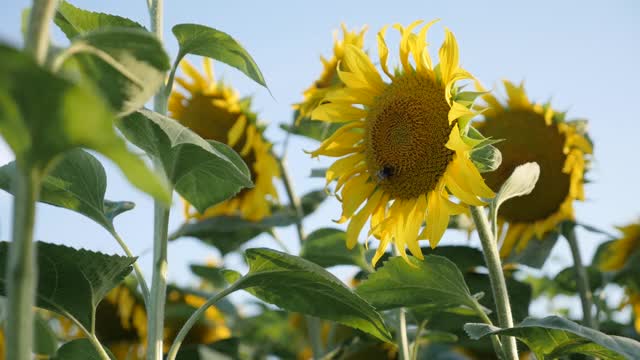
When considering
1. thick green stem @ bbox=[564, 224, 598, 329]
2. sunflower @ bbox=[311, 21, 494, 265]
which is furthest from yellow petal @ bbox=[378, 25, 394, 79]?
thick green stem @ bbox=[564, 224, 598, 329]

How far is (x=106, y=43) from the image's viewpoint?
72 centimetres

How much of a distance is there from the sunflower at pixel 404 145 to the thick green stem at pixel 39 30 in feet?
2.52

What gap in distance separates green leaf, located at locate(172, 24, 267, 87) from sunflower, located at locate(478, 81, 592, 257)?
103 cm

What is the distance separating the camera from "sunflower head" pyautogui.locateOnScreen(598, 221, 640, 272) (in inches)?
97.1

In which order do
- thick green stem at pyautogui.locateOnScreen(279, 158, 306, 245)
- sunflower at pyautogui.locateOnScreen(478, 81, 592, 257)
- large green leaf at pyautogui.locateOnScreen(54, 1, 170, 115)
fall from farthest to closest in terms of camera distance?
thick green stem at pyautogui.locateOnScreen(279, 158, 306, 245), sunflower at pyautogui.locateOnScreen(478, 81, 592, 257), large green leaf at pyautogui.locateOnScreen(54, 1, 170, 115)

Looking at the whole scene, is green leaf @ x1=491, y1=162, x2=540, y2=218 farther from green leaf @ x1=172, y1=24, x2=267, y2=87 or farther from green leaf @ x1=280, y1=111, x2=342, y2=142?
green leaf @ x1=280, y1=111, x2=342, y2=142

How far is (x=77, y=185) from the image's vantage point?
4.00 ft

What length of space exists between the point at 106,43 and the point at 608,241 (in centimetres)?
195

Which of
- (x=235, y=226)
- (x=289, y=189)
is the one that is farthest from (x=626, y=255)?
(x=235, y=226)

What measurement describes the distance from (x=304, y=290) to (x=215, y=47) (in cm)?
38

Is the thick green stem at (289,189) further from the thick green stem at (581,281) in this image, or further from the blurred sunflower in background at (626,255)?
the blurred sunflower in background at (626,255)

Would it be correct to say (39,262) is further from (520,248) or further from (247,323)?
(247,323)

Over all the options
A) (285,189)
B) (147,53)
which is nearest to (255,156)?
(285,189)

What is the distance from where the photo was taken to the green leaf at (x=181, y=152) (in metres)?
0.99
